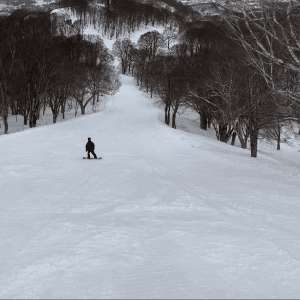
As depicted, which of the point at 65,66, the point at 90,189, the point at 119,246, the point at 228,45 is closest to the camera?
the point at 119,246

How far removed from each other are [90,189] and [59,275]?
15.1 feet

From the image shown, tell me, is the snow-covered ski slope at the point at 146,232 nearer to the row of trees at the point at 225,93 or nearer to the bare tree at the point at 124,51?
the row of trees at the point at 225,93

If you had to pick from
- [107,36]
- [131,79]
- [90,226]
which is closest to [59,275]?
[90,226]

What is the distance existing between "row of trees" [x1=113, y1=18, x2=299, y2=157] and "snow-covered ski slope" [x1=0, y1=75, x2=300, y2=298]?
3657mm

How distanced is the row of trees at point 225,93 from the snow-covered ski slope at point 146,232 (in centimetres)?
366

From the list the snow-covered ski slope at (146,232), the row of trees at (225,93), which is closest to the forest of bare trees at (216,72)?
the row of trees at (225,93)

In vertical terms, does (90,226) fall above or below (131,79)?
below

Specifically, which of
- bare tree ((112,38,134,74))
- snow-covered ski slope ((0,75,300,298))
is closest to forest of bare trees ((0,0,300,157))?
snow-covered ski slope ((0,75,300,298))

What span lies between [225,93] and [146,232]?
17723 millimetres

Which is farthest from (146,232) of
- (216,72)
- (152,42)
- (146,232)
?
(152,42)

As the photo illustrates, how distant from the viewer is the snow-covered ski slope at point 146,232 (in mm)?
3275

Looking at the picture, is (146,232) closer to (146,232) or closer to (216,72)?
(146,232)

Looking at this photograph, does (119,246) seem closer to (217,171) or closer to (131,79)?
(217,171)

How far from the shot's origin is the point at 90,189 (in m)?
7.96
